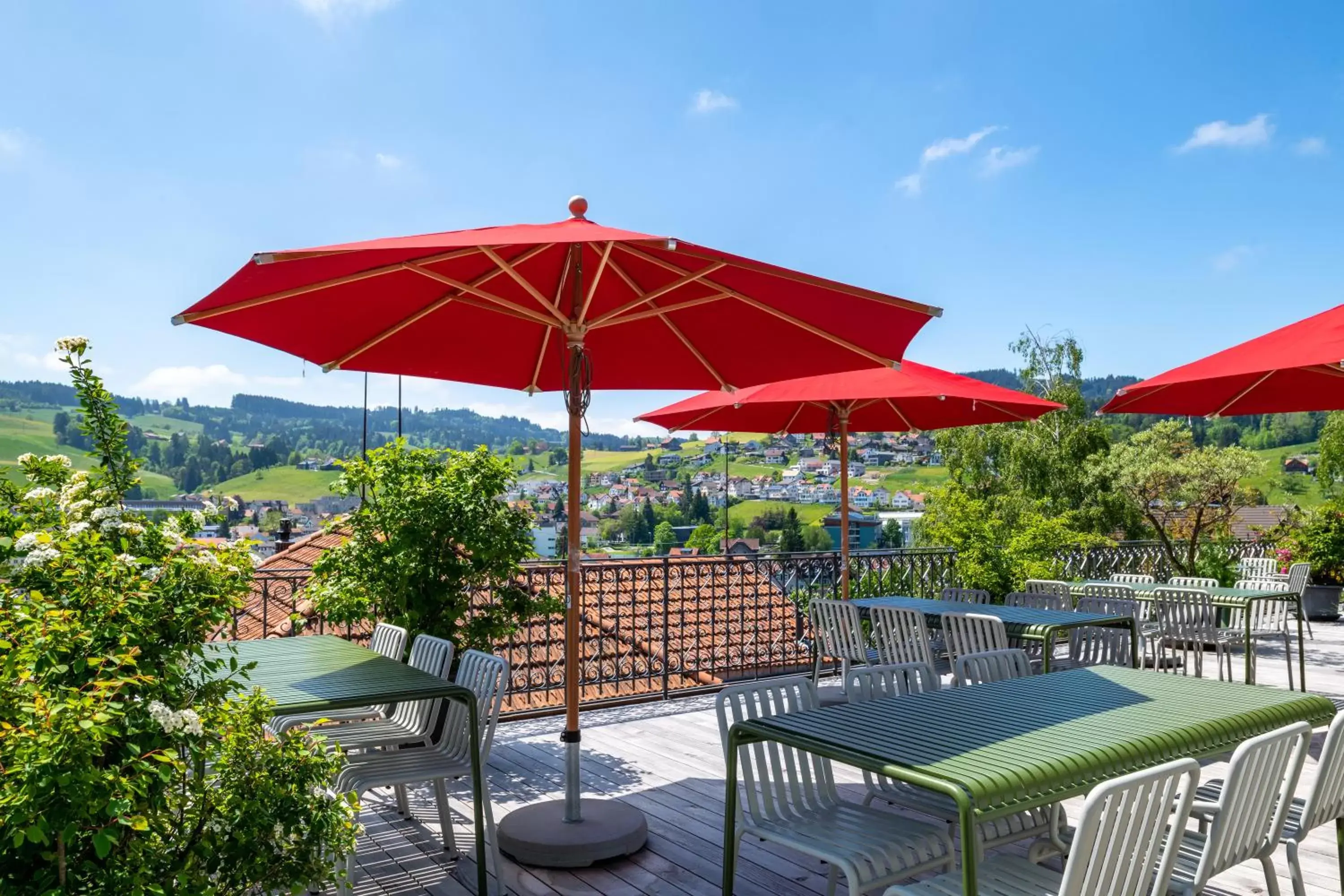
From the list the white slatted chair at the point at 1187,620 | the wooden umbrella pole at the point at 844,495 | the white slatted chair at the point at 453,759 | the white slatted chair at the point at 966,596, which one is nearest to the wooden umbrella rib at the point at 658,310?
the white slatted chair at the point at 453,759

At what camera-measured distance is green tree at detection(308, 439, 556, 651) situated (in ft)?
16.8

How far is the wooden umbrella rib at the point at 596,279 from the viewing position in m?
3.36

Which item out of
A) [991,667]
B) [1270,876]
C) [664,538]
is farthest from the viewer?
[664,538]

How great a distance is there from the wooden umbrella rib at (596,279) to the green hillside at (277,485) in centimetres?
3048

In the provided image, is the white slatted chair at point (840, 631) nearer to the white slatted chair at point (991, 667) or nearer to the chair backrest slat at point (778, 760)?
the white slatted chair at point (991, 667)

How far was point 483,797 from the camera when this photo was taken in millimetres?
3559

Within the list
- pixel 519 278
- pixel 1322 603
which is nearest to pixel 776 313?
pixel 519 278

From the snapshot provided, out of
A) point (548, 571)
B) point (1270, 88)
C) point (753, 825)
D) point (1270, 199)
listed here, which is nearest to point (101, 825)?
point (753, 825)

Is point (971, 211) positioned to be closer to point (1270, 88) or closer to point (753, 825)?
point (1270, 88)

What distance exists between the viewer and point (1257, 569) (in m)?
11.4

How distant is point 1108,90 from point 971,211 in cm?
330

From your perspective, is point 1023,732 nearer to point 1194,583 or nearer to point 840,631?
point 840,631

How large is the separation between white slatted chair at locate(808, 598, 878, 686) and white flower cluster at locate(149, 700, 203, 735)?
15.3 feet

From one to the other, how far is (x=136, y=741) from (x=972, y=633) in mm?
4741
